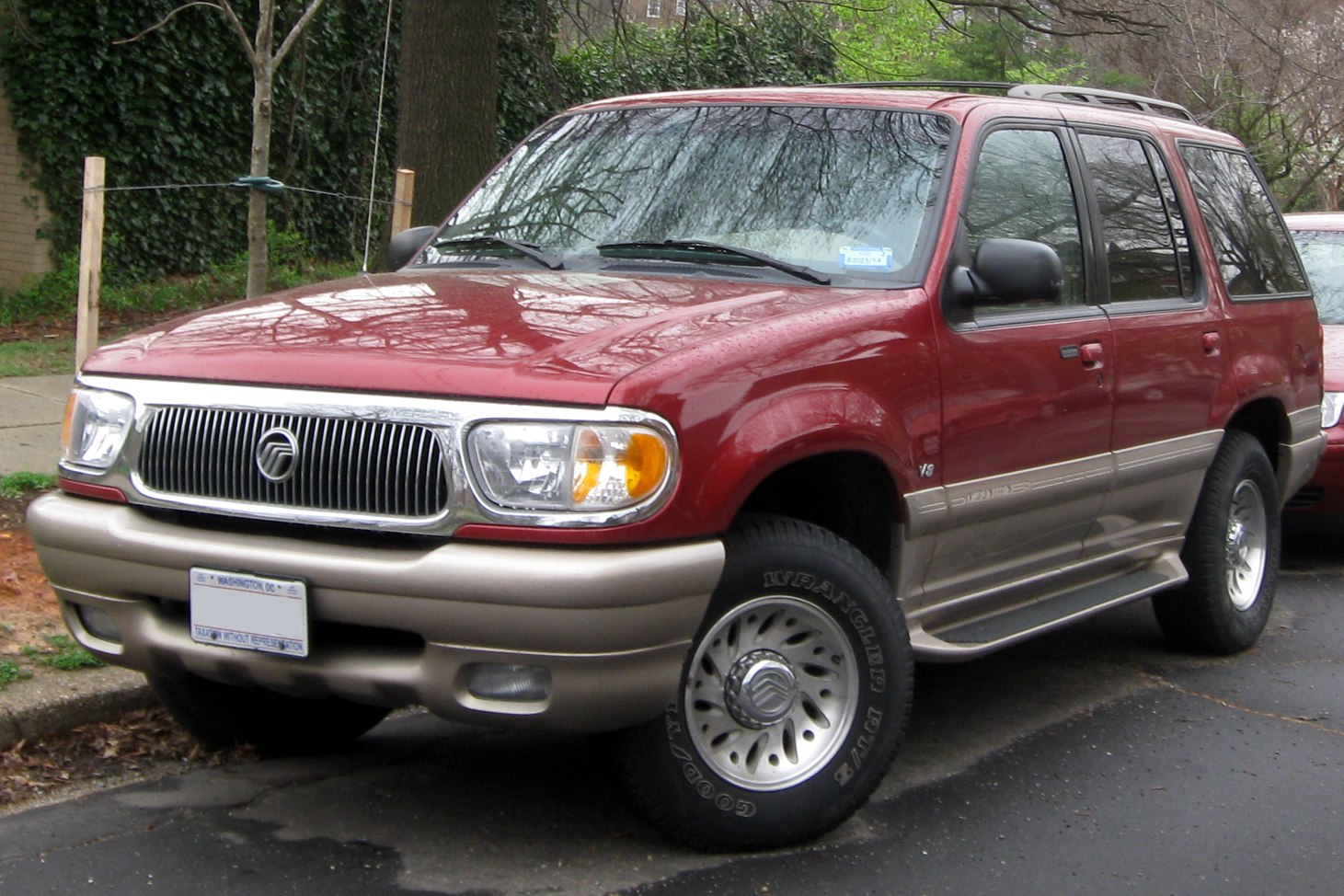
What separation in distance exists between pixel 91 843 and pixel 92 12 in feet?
32.5

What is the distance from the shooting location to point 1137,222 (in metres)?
5.71

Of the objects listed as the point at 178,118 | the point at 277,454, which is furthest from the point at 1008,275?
the point at 178,118

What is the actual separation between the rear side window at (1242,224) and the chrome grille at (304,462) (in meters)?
3.60

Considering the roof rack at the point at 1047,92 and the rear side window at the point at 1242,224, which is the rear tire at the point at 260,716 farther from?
the rear side window at the point at 1242,224

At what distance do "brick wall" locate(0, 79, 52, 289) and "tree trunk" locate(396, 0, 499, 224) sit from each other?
16.7 ft

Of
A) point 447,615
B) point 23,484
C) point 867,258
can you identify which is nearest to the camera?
point 447,615

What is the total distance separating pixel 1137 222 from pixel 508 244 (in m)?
2.18

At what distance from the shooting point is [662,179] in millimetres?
5035

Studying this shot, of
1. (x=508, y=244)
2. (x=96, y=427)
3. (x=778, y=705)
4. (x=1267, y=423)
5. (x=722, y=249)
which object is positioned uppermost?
(x=722, y=249)

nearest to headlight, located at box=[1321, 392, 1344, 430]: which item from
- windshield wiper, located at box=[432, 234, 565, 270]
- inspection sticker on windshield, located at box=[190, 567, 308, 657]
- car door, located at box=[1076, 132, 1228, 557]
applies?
car door, located at box=[1076, 132, 1228, 557]

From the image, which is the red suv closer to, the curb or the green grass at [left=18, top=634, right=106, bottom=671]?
the curb

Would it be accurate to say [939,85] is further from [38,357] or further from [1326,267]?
[38,357]

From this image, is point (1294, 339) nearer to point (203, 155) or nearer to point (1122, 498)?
point (1122, 498)

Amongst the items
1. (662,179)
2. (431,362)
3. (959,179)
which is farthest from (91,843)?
(959,179)
